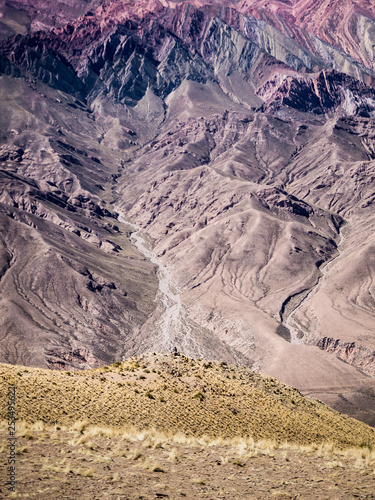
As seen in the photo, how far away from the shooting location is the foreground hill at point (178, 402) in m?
26.8

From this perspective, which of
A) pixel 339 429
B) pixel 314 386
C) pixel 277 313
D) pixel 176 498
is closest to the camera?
pixel 176 498

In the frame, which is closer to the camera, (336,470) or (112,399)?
(336,470)

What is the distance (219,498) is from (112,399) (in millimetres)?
13810

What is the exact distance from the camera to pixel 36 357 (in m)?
114

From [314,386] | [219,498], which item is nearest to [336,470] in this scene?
[219,498]

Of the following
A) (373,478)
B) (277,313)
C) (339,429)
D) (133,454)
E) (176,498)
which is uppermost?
(373,478)

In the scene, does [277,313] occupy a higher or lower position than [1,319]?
higher

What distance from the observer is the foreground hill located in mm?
26750

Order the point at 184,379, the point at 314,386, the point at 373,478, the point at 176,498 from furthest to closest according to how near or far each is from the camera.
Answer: the point at 314,386 < the point at 184,379 < the point at 373,478 < the point at 176,498

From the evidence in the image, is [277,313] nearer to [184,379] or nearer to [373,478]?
[184,379]

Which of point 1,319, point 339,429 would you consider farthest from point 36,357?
point 339,429

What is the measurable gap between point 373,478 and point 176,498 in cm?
820

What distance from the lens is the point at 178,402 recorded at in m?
31.1

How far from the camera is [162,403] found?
30281 mm
